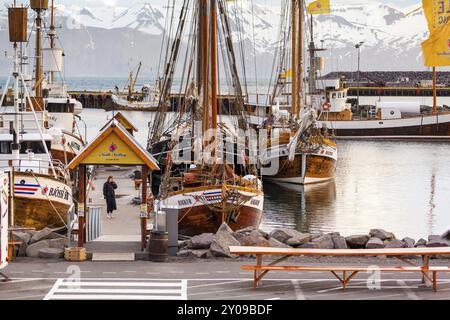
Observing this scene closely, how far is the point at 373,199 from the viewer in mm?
57219

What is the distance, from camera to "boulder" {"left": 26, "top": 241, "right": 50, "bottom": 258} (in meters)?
25.1

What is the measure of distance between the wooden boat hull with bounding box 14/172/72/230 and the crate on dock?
9.30m

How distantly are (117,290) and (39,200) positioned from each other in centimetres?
1347

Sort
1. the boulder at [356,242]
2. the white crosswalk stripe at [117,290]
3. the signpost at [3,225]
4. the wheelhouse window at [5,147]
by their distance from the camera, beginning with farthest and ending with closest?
the wheelhouse window at [5,147]
the boulder at [356,242]
the signpost at [3,225]
the white crosswalk stripe at [117,290]

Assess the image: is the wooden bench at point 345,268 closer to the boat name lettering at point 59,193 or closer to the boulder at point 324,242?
the boulder at point 324,242

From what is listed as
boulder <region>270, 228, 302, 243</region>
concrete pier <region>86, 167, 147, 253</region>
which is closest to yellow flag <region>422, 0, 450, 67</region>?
concrete pier <region>86, 167, 147, 253</region>

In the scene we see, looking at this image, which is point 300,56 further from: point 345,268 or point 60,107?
point 345,268

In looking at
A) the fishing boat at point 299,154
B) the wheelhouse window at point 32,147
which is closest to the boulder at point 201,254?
the wheelhouse window at point 32,147

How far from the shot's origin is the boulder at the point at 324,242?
2730cm

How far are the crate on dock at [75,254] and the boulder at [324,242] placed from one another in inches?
235

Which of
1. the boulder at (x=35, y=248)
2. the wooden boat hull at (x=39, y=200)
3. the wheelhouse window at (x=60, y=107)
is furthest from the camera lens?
the wheelhouse window at (x=60, y=107)

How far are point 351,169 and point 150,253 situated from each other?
5274 centimetres

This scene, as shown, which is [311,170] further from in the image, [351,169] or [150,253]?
[150,253]
